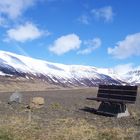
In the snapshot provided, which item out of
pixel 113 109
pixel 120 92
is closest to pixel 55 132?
pixel 113 109

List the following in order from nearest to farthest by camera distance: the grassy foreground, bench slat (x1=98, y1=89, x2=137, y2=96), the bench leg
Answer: the grassy foreground
bench slat (x1=98, y1=89, x2=137, y2=96)
the bench leg

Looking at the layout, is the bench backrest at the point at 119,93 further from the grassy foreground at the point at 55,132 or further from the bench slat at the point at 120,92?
the grassy foreground at the point at 55,132

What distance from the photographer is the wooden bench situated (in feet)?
65.1

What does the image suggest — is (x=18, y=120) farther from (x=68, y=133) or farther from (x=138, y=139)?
(x=138, y=139)

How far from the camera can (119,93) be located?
21.0 m

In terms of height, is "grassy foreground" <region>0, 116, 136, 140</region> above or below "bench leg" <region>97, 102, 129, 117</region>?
below

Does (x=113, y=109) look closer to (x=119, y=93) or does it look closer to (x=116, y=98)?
(x=116, y=98)

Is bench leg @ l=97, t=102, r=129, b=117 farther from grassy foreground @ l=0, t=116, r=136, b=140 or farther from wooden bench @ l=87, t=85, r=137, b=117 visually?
grassy foreground @ l=0, t=116, r=136, b=140

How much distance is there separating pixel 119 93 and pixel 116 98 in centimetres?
31

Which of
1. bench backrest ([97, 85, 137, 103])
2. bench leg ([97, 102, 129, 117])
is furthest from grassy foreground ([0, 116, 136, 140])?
bench leg ([97, 102, 129, 117])

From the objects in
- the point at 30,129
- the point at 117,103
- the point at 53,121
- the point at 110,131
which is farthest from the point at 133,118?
the point at 30,129

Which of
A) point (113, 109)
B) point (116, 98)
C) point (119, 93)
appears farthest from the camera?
point (116, 98)

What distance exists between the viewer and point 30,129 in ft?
45.0

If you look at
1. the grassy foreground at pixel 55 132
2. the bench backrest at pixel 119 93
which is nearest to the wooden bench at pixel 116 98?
the bench backrest at pixel 119 93
